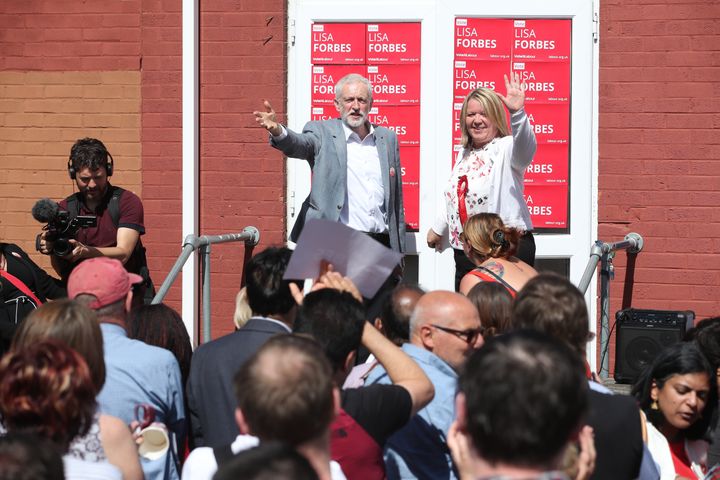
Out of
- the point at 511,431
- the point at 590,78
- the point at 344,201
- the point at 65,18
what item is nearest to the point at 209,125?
the point at 65,18

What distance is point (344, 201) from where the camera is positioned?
245 inches

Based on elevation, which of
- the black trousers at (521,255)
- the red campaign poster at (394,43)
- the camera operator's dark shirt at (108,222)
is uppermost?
the red campaign poster at (394,43)

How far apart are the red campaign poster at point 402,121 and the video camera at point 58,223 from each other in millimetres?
2332

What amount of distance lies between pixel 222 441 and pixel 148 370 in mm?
349

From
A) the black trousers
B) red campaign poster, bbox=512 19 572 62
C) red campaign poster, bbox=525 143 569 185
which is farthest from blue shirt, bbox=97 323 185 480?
red campaign poster, bbox=512 19 572 62

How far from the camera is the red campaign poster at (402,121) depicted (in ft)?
24.6

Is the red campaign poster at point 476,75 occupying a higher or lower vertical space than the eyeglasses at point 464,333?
higher

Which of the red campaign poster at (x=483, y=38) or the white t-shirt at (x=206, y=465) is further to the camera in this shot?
the red campaign poster at (x=483, y=38)

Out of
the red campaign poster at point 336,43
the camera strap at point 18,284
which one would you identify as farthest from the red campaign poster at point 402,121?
the camera strap at point 18,284

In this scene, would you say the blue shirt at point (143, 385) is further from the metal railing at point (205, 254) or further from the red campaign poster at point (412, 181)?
the red campaign poster at point (412, 181)

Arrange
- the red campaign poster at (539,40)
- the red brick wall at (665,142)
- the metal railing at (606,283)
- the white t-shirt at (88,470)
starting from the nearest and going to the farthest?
the white t-shirt at (88,470) → the metal railing at (606,283) → the red brick wall at (665,142) → the red campaign poster at (539,40)

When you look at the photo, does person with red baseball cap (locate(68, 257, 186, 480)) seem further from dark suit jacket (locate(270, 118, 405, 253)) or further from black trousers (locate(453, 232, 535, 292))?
black trousers (locate(453, 232, 535, 292))

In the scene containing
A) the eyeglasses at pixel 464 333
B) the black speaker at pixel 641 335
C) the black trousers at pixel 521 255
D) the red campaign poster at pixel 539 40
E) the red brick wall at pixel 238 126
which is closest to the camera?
the eyeglasses at pixel 464 333

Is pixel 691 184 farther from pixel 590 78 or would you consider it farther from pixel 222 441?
pixel 222 441
